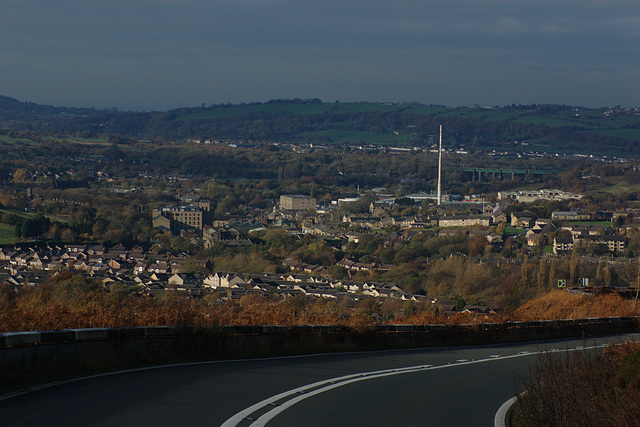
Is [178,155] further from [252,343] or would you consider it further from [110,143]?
[252,343]

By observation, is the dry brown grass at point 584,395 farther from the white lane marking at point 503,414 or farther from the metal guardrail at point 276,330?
the metal guardrail at point 276,330

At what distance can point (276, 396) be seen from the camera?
283 inches

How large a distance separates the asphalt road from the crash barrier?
1.38 ft

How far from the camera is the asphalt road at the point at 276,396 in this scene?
6125 mm

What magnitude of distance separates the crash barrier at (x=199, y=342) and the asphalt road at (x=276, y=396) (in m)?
0.42

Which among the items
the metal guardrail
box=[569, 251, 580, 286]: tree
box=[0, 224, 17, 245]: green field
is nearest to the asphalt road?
the metal guardrail

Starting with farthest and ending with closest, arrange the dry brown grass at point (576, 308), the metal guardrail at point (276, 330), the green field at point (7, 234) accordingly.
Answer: the green field at point (7, 234)
the dry brown grass at point (576, 308)
the metal guardrail at point (276, 330)

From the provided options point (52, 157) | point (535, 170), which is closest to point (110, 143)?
point (52, 157)

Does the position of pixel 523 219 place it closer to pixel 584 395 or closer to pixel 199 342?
pixel 199 342

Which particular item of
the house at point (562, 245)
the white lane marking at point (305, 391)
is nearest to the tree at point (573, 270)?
the house at point (562, 245)

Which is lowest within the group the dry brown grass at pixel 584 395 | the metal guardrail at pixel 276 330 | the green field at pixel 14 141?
the green field at pixel 14 141

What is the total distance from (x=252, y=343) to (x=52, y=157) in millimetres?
109612

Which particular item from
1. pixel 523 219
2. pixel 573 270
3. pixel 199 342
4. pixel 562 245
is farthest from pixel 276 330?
pixel 523 219

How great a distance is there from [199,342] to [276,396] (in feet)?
9.00
